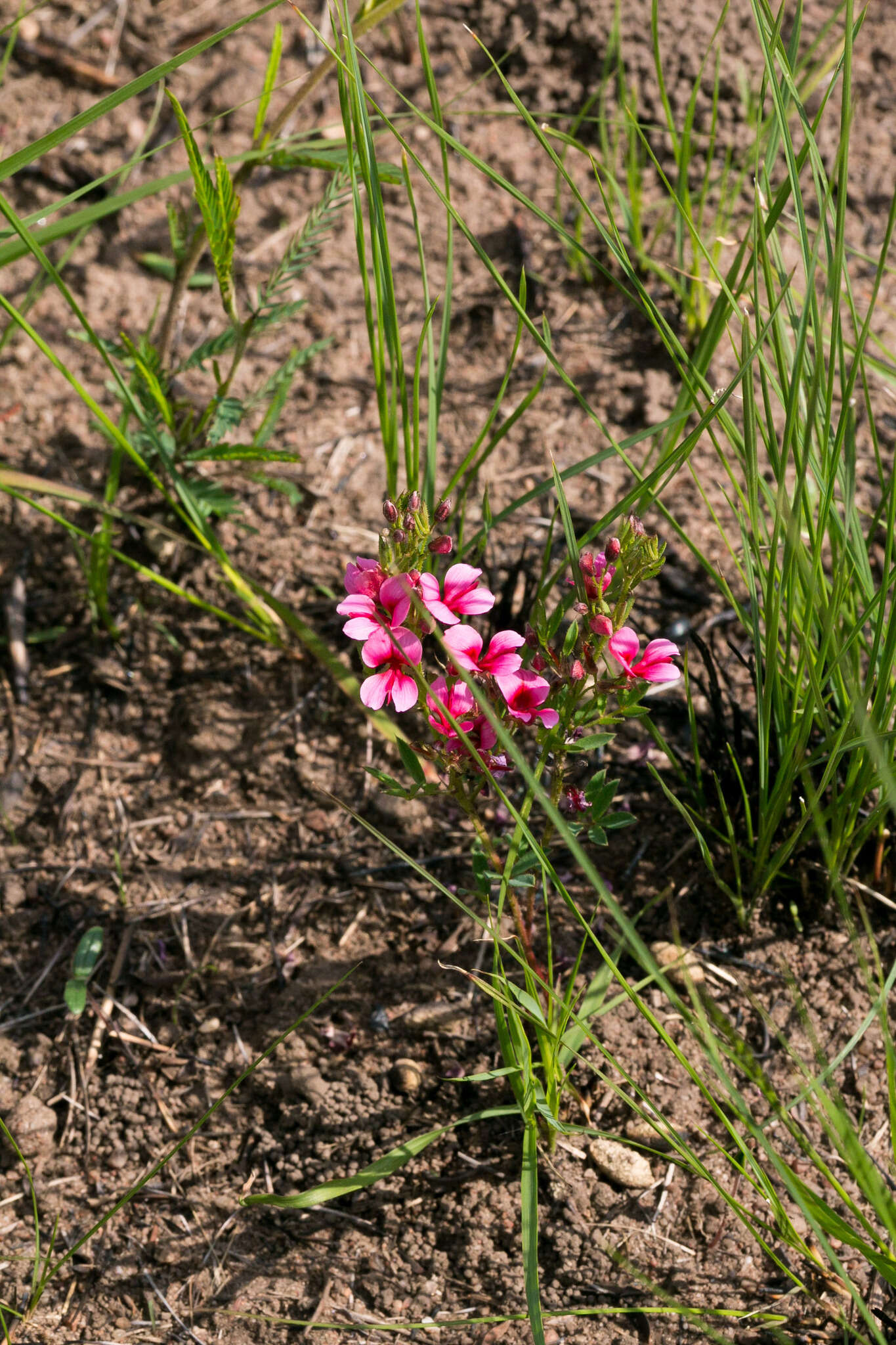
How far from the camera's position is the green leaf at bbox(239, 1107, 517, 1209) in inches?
60.8

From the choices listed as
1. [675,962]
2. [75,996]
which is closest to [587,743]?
[675,962]

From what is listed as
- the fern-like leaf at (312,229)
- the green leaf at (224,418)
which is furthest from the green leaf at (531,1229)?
the fern-like leaf at (312,229)

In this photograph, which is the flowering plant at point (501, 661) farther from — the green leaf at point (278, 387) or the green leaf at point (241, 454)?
the green leaf at point (278, 387)

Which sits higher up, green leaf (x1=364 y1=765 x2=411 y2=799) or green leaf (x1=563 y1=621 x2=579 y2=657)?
green leaf (x1=563 y1=621 x2=579 y2=657)

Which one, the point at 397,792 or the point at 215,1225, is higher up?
the point at 397,792

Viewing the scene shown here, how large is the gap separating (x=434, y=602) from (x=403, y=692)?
0.48 ft

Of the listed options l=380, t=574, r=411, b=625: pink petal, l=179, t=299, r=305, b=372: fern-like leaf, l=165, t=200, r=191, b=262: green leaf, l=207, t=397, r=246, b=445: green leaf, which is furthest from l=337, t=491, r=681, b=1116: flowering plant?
l=165, t=200, r=191, b=262: green leaf

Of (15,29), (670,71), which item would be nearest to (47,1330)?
(15,29)

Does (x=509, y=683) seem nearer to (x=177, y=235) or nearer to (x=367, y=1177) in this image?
(x=367, y=1177)

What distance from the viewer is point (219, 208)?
183cm

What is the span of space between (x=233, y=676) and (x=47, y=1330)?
4.09 feet

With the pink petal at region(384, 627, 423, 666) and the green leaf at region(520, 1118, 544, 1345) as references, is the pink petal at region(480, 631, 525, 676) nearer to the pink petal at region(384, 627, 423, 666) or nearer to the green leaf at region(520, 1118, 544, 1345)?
the pink petal at region(384, 627, 423, 666)

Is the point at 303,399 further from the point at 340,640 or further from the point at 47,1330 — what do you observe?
the point at 47,1330

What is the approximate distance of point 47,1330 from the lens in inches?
63.9
